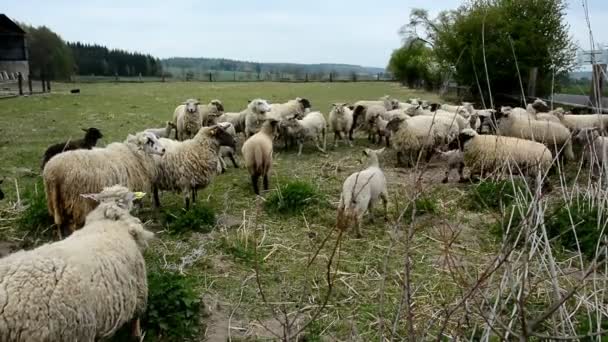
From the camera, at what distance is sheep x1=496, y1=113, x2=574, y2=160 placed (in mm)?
8547

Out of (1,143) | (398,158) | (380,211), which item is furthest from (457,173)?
(1,143)

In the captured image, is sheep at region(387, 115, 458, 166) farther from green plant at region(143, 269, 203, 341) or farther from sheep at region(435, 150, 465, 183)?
green plant at region(143, 269, 203, 341)

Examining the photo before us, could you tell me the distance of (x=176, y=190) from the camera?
6.64 m

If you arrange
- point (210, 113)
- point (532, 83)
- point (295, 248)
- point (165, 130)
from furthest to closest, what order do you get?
point (532, 83) < point (210, 113) < point (165, 130) < point (295, 248)

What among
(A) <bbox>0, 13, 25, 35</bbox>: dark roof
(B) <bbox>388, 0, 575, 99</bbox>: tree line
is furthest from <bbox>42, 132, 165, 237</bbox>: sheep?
(A) <bbox>0, 13, 25, 35</bbox>: dark roof

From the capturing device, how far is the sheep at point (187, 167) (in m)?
6.46

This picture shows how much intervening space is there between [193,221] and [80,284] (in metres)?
3.01

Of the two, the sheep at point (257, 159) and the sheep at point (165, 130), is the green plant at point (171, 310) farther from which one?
the sheep at point (165, 130)

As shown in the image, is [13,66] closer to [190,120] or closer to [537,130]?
[190,120]

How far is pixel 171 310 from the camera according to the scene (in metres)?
3.79

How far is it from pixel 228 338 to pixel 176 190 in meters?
3.36

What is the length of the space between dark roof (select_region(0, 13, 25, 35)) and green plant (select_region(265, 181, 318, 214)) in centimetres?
3482

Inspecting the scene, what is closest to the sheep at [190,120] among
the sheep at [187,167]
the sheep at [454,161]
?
the sheep at [187,167]

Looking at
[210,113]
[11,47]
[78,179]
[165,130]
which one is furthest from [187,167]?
[11,47]
